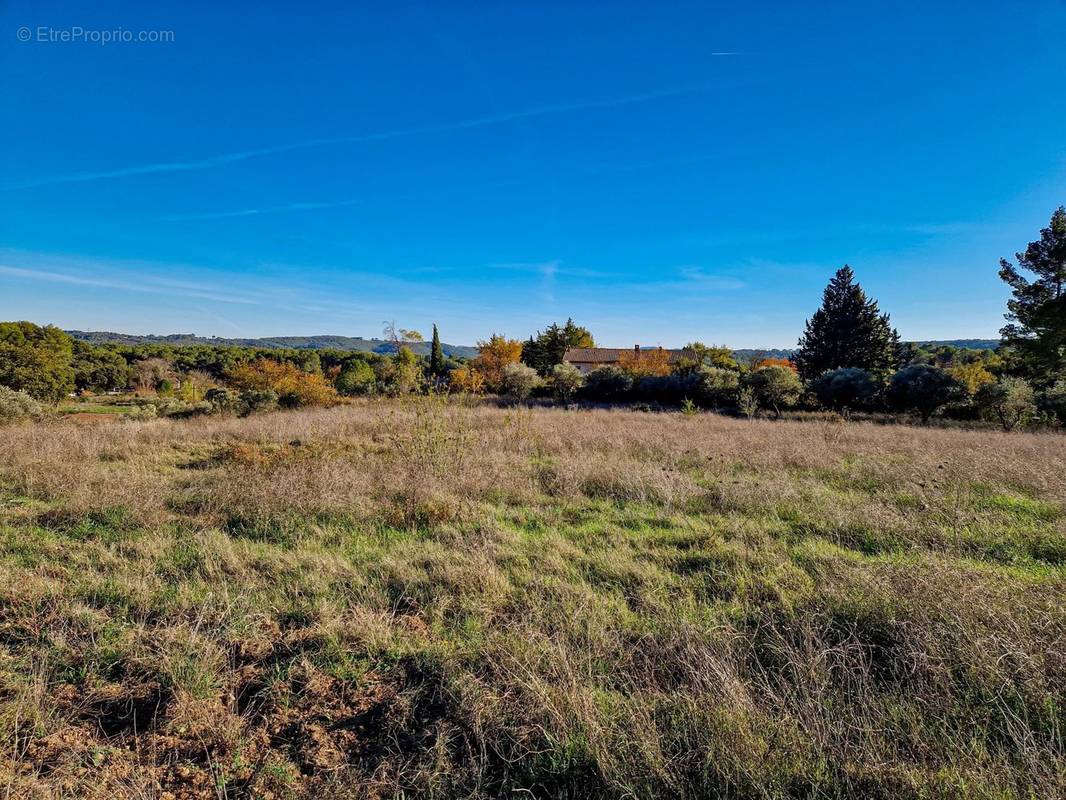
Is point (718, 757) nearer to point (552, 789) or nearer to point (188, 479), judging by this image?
point (552, 789)

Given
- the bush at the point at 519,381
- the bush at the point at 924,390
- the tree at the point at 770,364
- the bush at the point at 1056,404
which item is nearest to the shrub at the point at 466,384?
the bush at the point at 519,381

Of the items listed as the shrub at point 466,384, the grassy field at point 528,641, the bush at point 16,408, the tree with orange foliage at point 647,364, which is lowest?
the grassy field at point 528,641

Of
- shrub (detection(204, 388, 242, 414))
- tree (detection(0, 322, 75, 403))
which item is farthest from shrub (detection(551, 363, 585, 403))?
tree (detection(0, 322, 75, 403))

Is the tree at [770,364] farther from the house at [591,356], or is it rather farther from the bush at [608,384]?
the house at [591,356]

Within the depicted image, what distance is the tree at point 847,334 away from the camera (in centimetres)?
3403

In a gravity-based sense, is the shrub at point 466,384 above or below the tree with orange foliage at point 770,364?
below

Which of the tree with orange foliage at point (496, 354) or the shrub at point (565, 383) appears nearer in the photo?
the shrub at point (565, 383)

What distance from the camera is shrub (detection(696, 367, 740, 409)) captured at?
2195cm

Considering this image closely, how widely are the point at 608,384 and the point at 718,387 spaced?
21.4 ft

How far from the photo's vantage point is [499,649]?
2830mm

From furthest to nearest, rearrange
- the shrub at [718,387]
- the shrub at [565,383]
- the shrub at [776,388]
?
1. the shrub at [565,383]
2. the shrub at [718,387]
3. the shrub at [776,388]

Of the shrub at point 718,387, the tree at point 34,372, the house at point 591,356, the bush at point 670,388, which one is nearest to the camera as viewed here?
the shrub at point 718,387

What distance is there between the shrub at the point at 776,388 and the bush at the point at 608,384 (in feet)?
22.9

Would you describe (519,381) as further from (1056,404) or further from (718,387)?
(1056,404)
